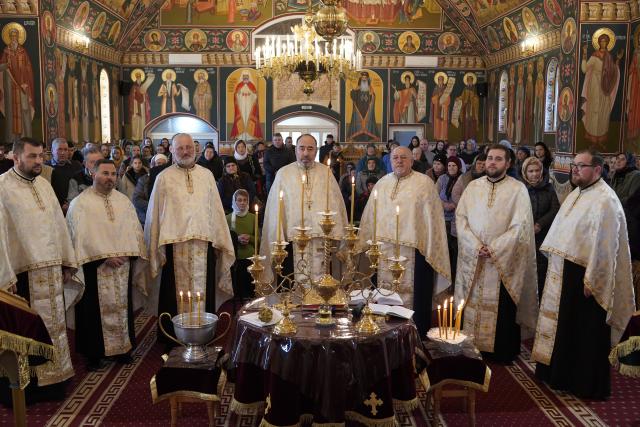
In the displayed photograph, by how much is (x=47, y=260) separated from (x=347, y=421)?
2.27 m

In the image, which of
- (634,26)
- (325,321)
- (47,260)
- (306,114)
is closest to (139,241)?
(47,260)

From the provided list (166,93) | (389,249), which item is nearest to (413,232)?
(389,249)

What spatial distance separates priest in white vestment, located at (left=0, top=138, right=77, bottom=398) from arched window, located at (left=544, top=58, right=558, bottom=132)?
1134 cm

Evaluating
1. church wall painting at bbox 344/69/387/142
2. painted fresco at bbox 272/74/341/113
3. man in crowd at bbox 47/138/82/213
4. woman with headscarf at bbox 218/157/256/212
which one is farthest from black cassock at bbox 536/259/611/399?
painted fresco at bbox 272/74/341/113

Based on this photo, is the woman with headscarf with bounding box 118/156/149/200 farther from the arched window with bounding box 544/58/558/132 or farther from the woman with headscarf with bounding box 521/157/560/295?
the arched window with bounding box 544/58/558/132

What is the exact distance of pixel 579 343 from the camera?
445cm

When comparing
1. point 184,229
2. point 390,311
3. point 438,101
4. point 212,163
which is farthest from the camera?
point 438,101

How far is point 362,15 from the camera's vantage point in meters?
16.9

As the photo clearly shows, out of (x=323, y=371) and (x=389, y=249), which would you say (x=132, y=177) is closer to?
(x=389, y=249)

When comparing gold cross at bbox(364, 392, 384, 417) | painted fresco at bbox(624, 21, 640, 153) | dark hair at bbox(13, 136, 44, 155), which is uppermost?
painted fresco at bbox(624, 21, 640, 153)

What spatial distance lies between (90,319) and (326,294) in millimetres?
2404

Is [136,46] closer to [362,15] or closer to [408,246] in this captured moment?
[362,15]

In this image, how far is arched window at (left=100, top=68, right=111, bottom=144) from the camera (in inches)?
630

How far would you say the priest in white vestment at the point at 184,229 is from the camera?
5191 mm
